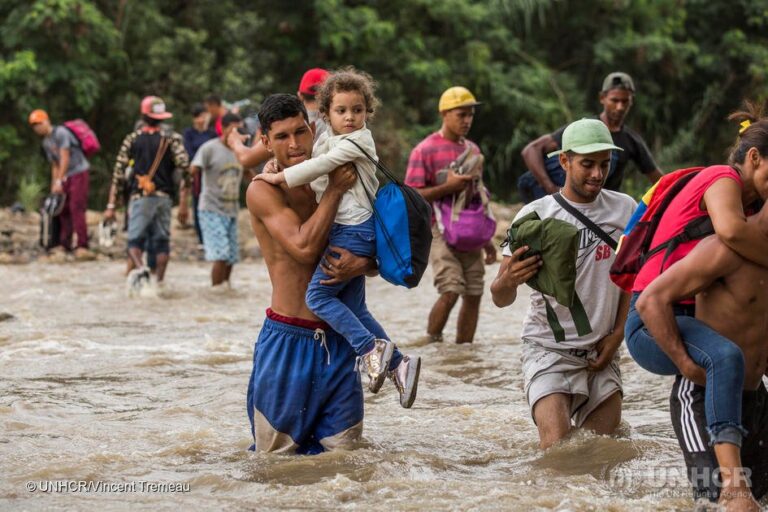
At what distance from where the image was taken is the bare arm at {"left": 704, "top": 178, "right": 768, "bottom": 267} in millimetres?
4047

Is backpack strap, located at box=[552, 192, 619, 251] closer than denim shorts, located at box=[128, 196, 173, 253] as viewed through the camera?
Yes

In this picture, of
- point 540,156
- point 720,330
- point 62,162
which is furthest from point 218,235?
point 720,330

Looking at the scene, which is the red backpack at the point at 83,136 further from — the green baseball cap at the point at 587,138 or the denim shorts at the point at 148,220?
the green baseball cap at the point at 587,138

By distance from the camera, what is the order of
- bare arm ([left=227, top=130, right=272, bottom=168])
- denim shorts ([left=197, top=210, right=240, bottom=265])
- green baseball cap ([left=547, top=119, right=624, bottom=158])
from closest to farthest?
green baseball cap ([left=547, top=119, right=624, bottom=158]) < bare arm ([left=227, top=130, right=272, bottom=168]) < denim shorts ([left=197, top=210, right=240, bottom=265])

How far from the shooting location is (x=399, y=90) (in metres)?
21.2

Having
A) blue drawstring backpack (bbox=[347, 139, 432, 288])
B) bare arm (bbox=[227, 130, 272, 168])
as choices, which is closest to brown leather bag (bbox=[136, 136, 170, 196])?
bare arm (bbox=[227, 130, 272, 168])

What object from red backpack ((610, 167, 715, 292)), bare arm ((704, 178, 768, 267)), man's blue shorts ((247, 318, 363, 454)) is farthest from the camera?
man's blue shorts ((247, 318, 363, 454))

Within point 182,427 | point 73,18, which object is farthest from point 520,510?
point 73,18

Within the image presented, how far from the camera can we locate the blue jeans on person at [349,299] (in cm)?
492

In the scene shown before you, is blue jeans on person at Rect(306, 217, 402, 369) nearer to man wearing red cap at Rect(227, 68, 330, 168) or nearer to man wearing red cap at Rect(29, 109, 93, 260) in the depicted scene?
man wearing red cap at Rect(227, 68, 330, 168)

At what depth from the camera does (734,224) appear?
4.04 metres

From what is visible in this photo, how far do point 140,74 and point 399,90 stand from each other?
15.1 feet

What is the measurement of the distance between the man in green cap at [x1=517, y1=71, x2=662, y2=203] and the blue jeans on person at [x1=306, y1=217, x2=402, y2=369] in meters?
3.39

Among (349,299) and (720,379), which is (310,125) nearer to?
(349,299)
